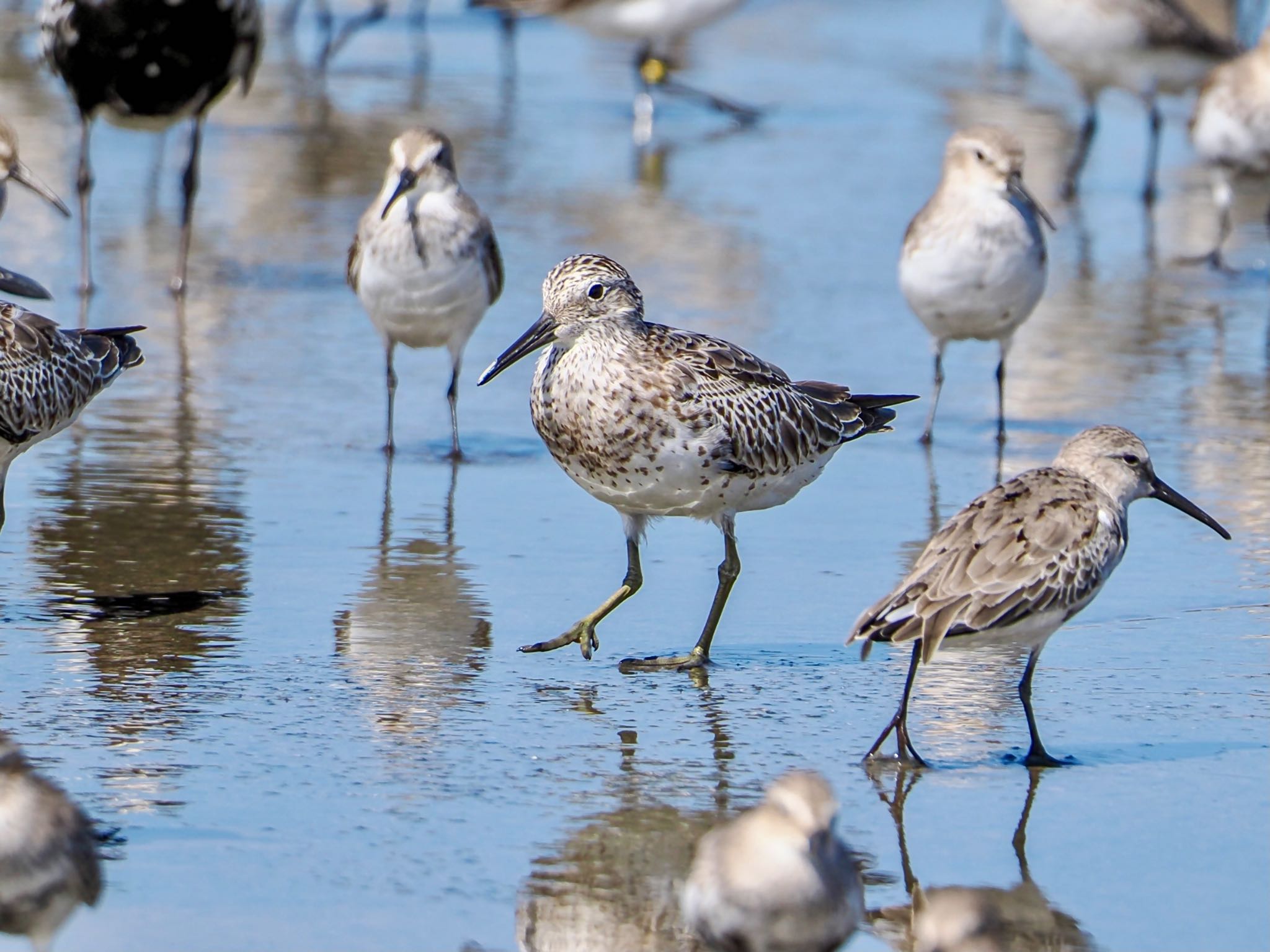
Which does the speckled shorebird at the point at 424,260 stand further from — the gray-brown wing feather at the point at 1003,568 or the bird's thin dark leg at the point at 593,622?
the gray-brown wing feather at the point at 1003,568

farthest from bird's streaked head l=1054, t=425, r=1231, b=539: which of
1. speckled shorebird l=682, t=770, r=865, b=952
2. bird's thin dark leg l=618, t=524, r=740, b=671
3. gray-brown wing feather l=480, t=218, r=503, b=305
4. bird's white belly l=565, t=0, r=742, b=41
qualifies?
bird's white belly l=565, t=0, r=742, b=41

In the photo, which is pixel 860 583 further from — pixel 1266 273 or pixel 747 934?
pixel 1266 273

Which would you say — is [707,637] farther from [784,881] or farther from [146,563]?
[784,881]

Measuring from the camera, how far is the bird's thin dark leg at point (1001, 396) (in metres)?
10.5

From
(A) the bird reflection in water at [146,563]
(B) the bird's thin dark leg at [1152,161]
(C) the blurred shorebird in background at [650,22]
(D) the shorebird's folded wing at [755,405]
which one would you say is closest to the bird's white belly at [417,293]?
(A) the bird reflection in water at [146,563]

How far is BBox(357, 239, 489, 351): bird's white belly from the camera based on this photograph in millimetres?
10000

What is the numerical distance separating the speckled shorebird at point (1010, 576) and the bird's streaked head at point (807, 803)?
156 centimetres

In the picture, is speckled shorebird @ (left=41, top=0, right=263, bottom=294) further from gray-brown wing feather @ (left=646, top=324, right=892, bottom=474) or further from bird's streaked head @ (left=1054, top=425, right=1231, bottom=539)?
bird's streaked head @ (left=1054, top=425, right=1231, bottom=539)

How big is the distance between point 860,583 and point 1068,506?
170cm

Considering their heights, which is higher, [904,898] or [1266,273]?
[1266,273]

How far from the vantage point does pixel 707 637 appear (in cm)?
738

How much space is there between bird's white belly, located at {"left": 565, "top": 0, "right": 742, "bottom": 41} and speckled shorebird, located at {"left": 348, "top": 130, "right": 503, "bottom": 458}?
28.7 ft

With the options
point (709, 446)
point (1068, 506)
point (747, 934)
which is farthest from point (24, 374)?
point (747, 934)

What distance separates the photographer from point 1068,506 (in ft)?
22.0
